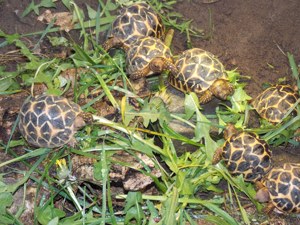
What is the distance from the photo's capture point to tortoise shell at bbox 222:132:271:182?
10.8ft

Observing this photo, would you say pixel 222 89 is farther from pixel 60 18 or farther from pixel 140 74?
pixel 60 18

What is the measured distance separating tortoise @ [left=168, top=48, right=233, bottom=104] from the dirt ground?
37 centimetres

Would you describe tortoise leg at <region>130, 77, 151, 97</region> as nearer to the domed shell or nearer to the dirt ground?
the domed shell

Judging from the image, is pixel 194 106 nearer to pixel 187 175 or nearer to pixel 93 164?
pixel 187 175

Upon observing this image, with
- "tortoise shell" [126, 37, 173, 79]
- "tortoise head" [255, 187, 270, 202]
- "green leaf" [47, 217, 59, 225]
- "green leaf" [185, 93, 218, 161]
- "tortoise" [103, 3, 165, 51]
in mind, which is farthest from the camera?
"tortoise" [103, 3, 165, 51]

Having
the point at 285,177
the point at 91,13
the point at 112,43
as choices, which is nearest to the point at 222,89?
the point at 285,177

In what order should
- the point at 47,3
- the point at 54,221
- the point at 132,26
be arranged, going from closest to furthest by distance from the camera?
1. the point at 54,221
2. the point at 132,26
3. the point at 47,3

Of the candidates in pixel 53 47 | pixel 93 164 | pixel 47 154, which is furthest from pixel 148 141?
pixel 53 47

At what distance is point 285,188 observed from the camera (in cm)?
322

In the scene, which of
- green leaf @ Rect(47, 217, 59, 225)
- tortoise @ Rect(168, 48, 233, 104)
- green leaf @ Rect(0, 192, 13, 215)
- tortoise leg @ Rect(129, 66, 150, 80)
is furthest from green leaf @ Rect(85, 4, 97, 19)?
green leaf @ Rect(47, 217, 59, 225)

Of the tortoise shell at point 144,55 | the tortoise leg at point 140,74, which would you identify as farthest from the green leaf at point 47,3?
the tortoise leg at point 140,74

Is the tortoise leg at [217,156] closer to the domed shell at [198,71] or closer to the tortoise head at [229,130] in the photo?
the tortoise head at [229,130]

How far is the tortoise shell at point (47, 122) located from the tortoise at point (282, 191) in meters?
1.30

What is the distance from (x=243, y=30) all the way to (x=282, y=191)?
1.46 meters
